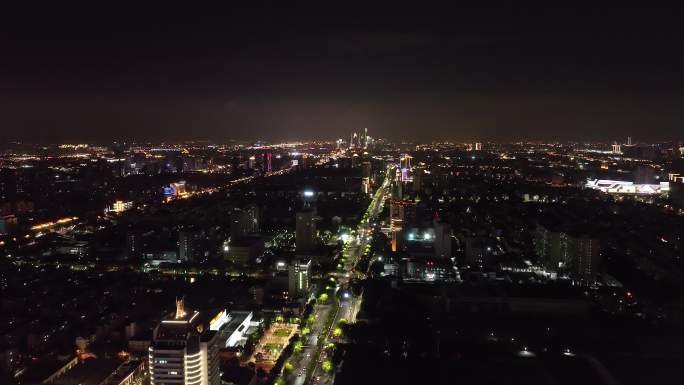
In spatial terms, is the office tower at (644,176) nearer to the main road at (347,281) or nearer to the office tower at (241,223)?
the main road at (347,281)

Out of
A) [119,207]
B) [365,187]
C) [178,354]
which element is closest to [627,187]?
[365,187]

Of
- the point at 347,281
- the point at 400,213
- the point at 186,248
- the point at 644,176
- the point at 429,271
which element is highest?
the point at 644,176

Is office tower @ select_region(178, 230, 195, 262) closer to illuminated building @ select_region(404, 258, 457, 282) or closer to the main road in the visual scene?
the main road

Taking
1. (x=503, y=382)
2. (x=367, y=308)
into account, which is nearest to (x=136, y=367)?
(x=367, y=308)

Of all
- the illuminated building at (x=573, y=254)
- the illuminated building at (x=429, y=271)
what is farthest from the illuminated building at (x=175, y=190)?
the illuminated building at (x=573, y=254)

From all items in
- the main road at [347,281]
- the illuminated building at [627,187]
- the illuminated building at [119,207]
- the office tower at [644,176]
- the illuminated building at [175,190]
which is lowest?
the main road at [347,281]

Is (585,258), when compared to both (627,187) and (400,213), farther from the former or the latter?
(627,187)

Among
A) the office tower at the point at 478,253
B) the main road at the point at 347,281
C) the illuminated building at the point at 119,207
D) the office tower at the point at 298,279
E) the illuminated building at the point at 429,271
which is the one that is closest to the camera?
the main road at the point at 347,281
